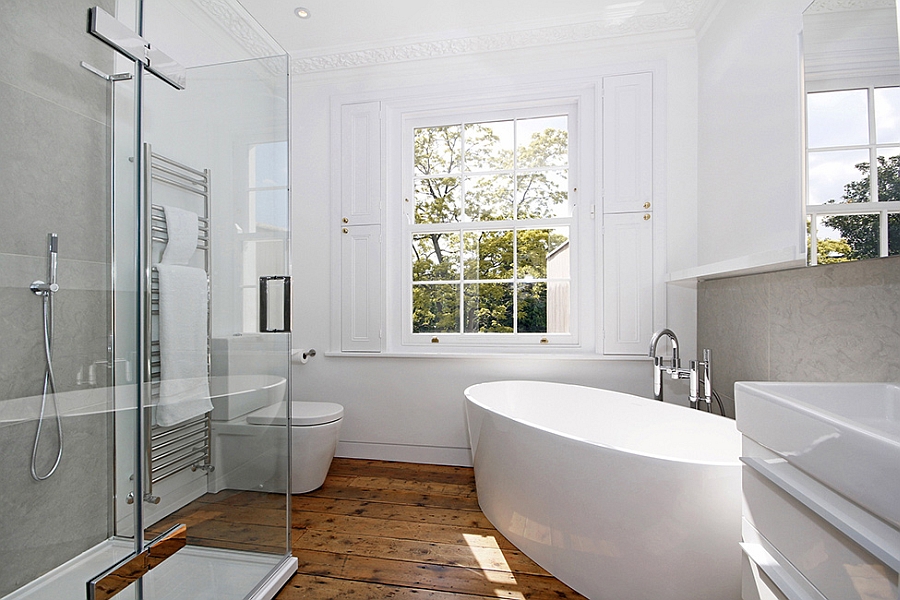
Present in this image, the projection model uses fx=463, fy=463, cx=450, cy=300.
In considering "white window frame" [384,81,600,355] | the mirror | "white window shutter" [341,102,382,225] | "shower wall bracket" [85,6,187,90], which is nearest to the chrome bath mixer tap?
"white window frame" [384,81,600,355]

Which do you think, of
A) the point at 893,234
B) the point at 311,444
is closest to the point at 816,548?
the point at 893,234

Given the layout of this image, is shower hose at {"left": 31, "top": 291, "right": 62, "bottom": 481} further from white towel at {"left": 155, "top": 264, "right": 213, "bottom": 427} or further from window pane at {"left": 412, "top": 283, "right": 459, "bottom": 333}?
window pane at {"left": 412, "top": 283, "right": 459, "bottom": 333}

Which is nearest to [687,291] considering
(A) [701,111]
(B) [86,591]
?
(A) [701,111]

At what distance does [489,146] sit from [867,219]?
6.87ft

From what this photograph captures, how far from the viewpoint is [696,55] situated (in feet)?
8.63

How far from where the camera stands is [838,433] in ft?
2.44

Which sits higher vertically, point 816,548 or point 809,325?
point 809,325

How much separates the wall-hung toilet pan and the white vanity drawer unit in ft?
6.21

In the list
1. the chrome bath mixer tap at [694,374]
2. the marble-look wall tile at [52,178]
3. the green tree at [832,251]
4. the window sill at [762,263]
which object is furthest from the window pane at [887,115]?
the marble-look wall tile at [52,178]

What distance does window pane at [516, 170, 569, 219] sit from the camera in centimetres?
291

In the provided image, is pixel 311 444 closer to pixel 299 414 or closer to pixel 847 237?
pixel 299 414

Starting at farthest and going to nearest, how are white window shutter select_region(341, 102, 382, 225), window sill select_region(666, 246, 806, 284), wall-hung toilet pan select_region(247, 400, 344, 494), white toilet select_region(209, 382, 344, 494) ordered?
1. white window shutter select_region(341, 102, 382, 225)
2. wall-hung toilet pan select_region(247, 400, 344, 494)
3. window sill select_region(666, 246, 806, 284)
4. white toilet select_region(209, 382, 344, 494)

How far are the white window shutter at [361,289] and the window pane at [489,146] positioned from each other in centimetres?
77

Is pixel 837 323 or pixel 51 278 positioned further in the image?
pixel 837 323
